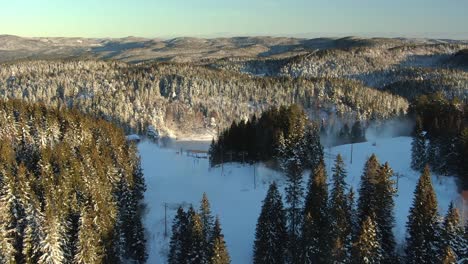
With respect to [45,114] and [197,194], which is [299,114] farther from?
[45,114]

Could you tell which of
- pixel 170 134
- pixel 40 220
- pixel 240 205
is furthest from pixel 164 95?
pixel 40 220

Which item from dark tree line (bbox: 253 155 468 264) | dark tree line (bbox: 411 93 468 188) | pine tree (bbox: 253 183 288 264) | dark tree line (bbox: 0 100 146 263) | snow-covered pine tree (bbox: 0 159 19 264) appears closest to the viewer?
dark tree line (bbox: 253 155 468 264)

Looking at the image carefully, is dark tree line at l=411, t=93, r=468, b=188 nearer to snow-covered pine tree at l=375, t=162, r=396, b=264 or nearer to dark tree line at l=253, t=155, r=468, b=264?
dark tree line at l=253, t=155, r=468, b=264

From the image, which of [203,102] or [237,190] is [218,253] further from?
[203,102]

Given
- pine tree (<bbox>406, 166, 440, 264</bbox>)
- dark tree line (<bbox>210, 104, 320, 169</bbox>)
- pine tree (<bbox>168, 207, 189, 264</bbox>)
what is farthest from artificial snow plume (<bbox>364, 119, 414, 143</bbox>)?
pine tree (<bbox>168, 207, 189, 264</bbox>)

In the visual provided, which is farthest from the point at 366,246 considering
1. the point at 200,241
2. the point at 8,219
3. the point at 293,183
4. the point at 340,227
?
the point at 8,219
